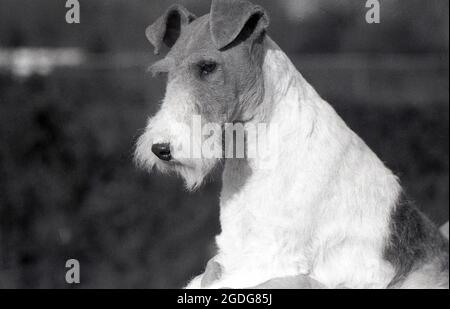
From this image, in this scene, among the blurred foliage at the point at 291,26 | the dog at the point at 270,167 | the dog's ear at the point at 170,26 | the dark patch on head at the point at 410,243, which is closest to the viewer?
the dog at the point at 270,167

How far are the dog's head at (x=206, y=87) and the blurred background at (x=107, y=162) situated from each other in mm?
2832

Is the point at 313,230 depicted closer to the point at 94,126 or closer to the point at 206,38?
the point at 206,38

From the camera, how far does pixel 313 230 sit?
9.89ft

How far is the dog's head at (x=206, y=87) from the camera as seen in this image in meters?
2.83

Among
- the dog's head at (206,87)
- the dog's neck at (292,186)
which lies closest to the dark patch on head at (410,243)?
the dog's neck at (292,186)

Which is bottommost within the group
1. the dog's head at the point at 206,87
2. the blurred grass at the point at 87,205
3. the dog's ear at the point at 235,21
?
the blurred grass at the point at 87,205

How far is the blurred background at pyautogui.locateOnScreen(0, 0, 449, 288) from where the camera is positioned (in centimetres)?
610

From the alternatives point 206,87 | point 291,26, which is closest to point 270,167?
point 206,87

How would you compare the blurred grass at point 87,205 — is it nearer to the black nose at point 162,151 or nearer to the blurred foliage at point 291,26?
the blurred foliage at point 291,26

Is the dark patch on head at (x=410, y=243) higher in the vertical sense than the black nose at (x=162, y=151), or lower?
lower

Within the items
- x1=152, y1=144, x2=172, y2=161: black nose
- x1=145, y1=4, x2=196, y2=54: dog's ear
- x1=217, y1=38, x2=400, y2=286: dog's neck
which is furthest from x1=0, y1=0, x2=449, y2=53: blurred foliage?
x1=152, y1=144, x2=172, y2=161: black nose

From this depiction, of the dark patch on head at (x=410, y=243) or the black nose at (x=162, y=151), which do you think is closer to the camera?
the black nose at (x=162, y=151)

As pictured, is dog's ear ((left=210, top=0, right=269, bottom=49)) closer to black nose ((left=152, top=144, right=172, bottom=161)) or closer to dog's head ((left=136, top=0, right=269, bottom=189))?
dog's head ((left=136, top=0, right=269, bottom=189))

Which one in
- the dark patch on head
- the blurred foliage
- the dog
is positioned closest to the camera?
the dog
